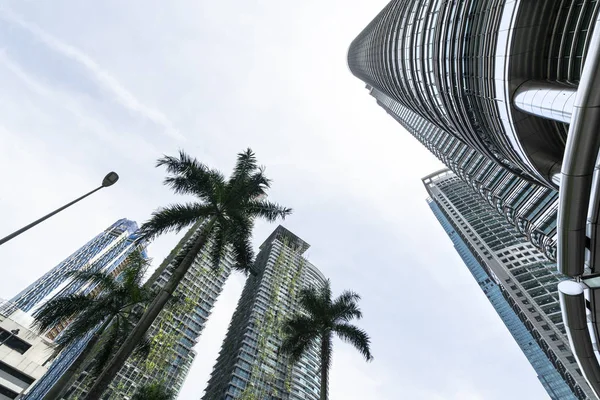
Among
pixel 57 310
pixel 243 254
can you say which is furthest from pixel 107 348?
pixel 243 254

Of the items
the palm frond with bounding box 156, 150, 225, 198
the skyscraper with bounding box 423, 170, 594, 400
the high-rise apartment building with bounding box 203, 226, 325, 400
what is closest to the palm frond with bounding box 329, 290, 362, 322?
the palm frond with bounding box 156, 150, 225, 198

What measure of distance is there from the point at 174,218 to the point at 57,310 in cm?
697

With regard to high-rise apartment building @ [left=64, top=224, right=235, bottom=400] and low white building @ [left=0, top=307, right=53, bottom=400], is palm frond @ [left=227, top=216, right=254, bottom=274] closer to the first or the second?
low white building @ [left=0, top=307, right=53, bottom=400]

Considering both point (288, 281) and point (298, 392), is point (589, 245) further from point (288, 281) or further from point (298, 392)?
point (288, 281)

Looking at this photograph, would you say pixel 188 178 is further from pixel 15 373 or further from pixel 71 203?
pixel 15 373

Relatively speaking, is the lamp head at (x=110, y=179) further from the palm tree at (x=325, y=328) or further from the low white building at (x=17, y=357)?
the low white building at (x=17, y=357)

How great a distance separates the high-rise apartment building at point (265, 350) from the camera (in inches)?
2756

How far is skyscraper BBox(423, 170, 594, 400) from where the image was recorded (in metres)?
75.6

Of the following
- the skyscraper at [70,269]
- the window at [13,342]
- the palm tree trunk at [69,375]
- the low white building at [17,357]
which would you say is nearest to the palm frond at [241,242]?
the palm tree trunk at [69,375]

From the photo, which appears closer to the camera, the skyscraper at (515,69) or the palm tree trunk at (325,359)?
the skyscraper at (515,69)

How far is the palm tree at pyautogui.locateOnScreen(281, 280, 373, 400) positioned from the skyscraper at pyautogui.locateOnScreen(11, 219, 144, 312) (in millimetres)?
84474

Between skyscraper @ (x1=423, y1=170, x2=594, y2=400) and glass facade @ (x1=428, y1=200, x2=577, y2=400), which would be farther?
glass facade @ (x1=428, y1=200, x2=577, y2=400)

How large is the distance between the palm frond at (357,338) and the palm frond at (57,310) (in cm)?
1566

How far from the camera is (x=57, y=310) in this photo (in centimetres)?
1479
